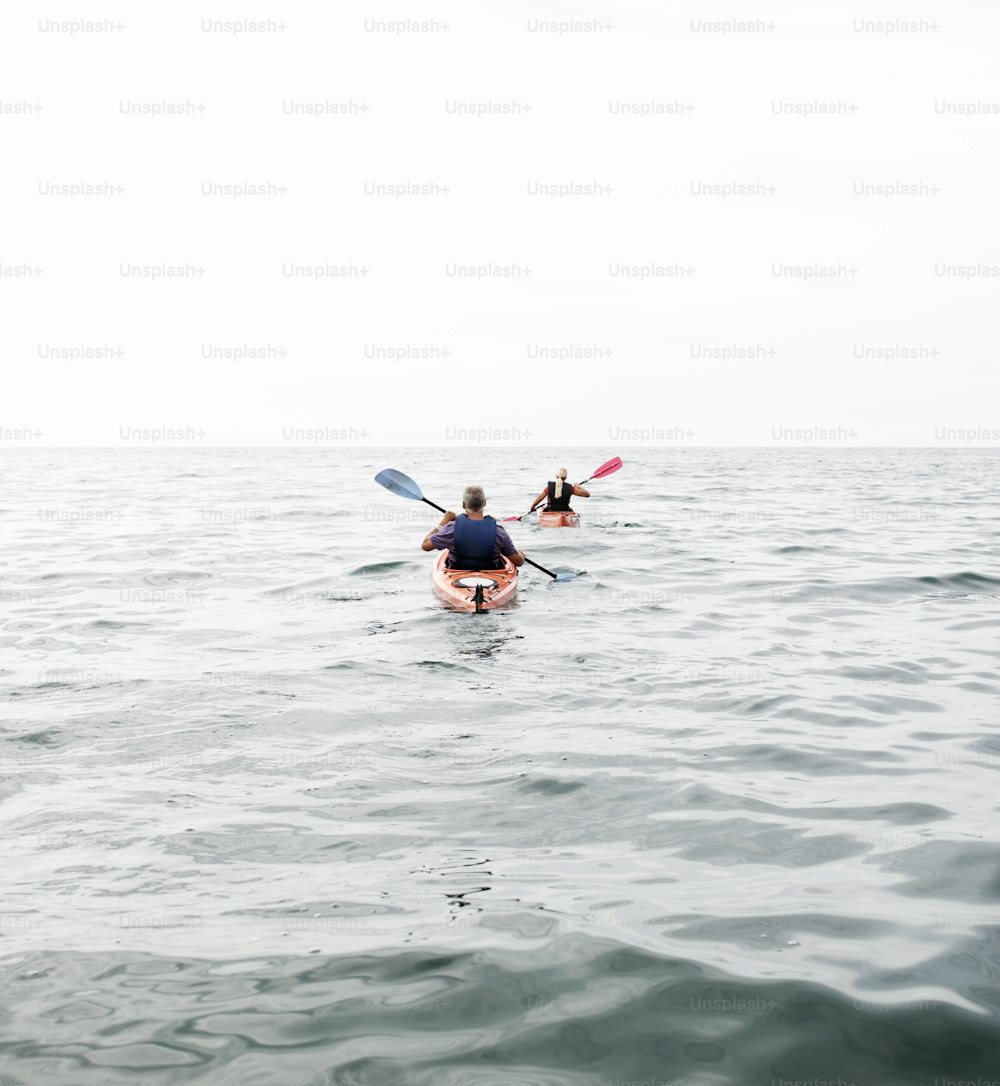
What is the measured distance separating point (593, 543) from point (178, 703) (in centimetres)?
1234

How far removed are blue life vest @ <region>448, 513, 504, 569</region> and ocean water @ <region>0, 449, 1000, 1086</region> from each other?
0.74 metres

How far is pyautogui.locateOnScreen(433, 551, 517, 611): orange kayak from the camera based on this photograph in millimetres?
11914

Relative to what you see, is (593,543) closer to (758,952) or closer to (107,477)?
(758,952)

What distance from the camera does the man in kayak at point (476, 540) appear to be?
1226 centimetres

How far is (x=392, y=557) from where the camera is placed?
17.6m

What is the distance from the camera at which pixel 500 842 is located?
5.35 m

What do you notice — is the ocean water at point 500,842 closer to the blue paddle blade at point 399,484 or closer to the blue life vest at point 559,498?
the blue paddle blade at point 399,484

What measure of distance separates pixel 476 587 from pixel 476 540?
0.67 meters

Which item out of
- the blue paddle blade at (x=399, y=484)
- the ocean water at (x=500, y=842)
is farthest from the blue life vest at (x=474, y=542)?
the blue paddle blade at (x=399, y=484)

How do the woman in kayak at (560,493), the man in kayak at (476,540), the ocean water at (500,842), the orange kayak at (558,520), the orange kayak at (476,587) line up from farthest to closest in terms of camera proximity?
the orange kayak at (558,520)
the woman in kayak at (560,493)
the man in kayak at (476,540)
the orange kayak at (476,587)
the ocean water at (500,842)

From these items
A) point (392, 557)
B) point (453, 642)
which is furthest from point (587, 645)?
point (392, 557)

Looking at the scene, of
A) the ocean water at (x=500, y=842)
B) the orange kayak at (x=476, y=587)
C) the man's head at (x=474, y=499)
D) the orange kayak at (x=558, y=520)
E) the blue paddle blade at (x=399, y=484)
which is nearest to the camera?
the ocean water at (x=500, y=842)

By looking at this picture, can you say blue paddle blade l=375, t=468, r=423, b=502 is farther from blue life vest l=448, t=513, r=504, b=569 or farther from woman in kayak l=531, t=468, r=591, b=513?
woman in kayak l=531, t=468, r=591, b=513

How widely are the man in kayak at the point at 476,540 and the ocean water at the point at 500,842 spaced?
0.73 metres
